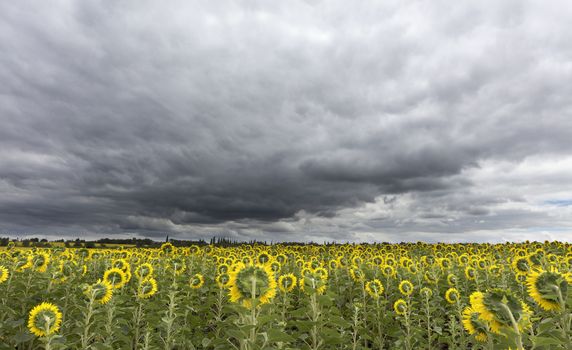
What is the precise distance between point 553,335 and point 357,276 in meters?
9.44

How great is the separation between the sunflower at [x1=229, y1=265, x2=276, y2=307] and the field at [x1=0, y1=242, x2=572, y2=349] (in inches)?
0.8

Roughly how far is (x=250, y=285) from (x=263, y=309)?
21.4 inches

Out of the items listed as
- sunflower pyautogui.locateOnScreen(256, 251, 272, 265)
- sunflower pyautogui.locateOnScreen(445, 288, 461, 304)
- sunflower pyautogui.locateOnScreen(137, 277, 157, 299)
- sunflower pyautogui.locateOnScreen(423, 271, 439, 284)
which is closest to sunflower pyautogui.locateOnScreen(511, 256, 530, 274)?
sunflower pyautogui.locateOnScreen(445, 288, 461, 304)

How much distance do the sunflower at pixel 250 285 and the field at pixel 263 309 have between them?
2 cm

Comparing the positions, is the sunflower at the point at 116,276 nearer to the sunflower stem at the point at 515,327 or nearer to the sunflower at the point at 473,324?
the sunflower at the point at 473,324

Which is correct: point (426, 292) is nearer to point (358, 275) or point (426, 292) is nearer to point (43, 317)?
point (358, 275)

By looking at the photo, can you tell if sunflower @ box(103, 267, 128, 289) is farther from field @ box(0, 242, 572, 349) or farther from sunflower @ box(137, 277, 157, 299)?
sunflower @ box(137, 277, 157, 299)

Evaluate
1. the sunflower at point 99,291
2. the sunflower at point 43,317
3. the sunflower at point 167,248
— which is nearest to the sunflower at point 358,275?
the sunflower at point 99,291

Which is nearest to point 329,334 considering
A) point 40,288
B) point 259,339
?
point 259,339

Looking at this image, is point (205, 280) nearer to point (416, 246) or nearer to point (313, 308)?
point (313, 308)

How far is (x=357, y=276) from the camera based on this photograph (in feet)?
50.5

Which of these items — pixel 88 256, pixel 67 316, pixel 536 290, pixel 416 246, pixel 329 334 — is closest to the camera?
pixel 536 290

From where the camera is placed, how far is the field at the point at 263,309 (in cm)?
559

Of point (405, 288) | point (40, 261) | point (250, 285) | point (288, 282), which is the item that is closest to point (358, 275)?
point (405, 288)
